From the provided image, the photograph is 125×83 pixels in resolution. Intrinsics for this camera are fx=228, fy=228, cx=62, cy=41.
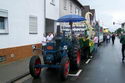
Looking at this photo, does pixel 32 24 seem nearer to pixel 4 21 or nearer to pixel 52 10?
pixel 4 21

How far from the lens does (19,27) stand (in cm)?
1341

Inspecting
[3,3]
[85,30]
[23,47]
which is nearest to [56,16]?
[85,30]

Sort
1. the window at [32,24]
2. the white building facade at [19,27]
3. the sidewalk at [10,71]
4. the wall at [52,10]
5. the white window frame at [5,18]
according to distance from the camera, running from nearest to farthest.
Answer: the sidewalk at [10,71] < the white window frame at [5,18] < the white building facade at [19,27] < the window at [32,24] < the wall at [52,10]

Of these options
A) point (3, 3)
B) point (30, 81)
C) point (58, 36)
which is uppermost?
point (3, 3)

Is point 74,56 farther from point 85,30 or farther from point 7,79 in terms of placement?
point 85,30

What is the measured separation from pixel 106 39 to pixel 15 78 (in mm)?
34882

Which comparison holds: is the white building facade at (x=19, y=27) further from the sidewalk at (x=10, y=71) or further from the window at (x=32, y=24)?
the sidewalk at (x=10, y=71)

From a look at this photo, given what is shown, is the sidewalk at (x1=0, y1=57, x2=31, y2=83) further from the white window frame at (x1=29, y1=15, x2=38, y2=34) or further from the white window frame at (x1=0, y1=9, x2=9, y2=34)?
the white window frame at (x1=29, y1=15, x2=38, y2=34)

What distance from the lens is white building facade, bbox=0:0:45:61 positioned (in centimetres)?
1183

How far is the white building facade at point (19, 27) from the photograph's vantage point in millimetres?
11831

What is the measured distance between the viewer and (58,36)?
10023mm

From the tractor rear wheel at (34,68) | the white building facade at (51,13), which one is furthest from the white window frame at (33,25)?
the tractor rear wheel at (34,68)

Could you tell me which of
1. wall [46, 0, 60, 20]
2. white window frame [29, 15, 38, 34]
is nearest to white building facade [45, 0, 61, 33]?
wall [46, 0, 60, 20]

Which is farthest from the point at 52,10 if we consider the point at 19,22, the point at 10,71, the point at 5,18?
the point at 10,71
